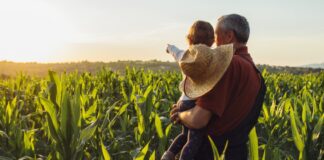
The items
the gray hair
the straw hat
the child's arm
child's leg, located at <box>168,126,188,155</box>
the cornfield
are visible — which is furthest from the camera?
the child's arm

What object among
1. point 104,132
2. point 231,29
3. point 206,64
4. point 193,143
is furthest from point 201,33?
point 104,132

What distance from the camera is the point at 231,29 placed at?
2.77m

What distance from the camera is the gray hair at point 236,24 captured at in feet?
9.08

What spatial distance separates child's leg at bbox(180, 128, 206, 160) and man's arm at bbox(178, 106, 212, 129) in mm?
142

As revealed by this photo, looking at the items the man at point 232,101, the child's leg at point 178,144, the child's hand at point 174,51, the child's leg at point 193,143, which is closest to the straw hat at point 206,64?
the man at point 232,101

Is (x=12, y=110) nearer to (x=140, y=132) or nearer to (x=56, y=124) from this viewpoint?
(x=140, y=132)

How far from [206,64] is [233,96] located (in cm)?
31

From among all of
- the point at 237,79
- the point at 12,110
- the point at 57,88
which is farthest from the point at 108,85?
the point at 237,79

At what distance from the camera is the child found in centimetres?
282

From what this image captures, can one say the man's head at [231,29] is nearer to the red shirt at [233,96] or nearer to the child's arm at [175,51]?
the red shirt at [233,96]

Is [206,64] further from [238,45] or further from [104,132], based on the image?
[104,132]

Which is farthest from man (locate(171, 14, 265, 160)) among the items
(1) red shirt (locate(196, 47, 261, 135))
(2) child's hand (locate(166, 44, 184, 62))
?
(2) child's hand (locate(166, 44, 184, 62))

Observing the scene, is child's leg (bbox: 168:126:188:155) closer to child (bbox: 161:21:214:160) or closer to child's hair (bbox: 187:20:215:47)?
child (bbox: 161:21:214:160)

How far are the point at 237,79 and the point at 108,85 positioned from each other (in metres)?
5.77
